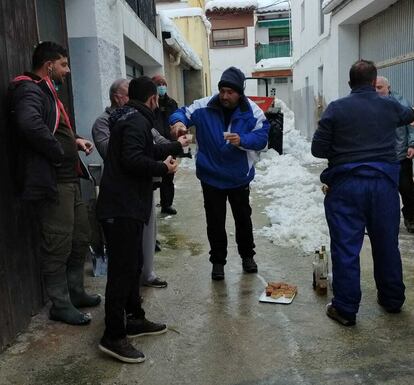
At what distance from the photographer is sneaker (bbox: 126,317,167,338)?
10.7 feet

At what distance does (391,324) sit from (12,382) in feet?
7.94

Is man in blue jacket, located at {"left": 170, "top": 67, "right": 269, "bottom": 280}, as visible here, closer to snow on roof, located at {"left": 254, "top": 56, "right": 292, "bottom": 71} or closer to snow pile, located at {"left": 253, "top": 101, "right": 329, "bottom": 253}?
snow pile, located at {"left": 253, "top": 101, "right": 329, "bottom": 253}

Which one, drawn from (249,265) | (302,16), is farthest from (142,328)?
(302,16)

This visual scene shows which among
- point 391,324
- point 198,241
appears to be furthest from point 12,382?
point 198,241

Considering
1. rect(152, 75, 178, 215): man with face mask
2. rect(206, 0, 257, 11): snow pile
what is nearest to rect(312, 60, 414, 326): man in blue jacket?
Result: rect(152, 75, 178, 215): man with face mask

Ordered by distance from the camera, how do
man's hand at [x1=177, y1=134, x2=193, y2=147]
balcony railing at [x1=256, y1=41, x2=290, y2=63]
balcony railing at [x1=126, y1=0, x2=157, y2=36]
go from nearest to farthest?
man's hand at [x1=177, y1=134, x2=193, y2=147] → balcony railing at [x1=126, y1=0, x2=157, y2=36] → balcony railing at [x1=256, y1=41, x2=290, y2=63]

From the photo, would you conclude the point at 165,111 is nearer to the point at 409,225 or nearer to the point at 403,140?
the point at 403,140

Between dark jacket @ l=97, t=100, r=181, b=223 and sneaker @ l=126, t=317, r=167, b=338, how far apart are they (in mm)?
790

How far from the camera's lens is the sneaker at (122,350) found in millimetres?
2922

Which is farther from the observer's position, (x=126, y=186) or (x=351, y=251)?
(x=351, y=251)

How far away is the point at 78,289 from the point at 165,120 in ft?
10.5

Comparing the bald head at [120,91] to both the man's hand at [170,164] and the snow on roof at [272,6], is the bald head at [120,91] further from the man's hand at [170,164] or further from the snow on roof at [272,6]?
the snow on roof at [272,6]

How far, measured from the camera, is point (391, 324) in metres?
3.34

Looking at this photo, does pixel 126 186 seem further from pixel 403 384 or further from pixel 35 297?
pixel 403 384
